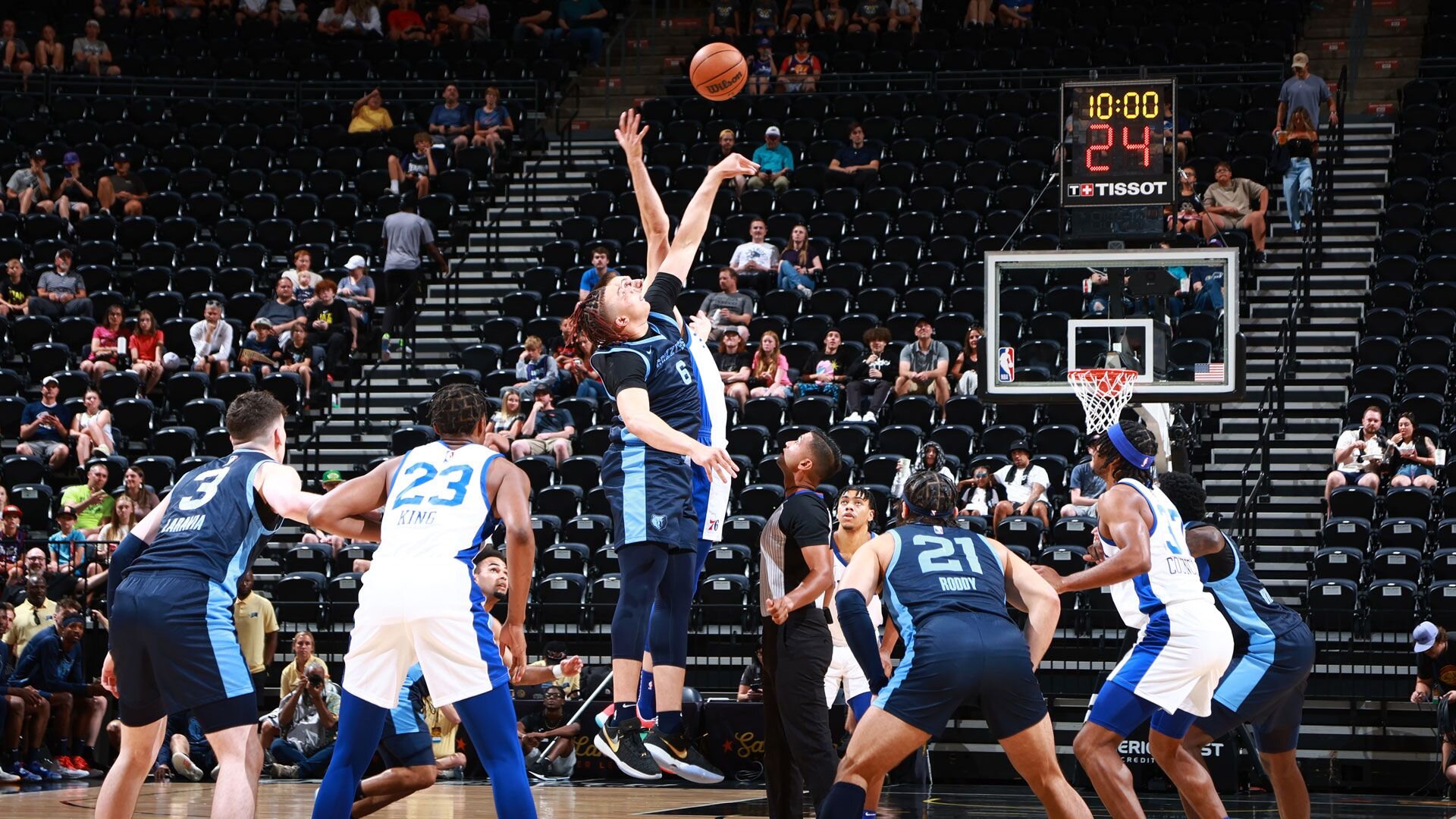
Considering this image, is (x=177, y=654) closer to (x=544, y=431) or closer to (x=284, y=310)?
(x=544, y=431)

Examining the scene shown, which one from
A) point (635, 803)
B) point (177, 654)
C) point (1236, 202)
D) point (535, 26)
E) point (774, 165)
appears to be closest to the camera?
point (177, 654)

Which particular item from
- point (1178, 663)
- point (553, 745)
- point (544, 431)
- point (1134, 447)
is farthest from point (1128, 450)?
point (544, 431)

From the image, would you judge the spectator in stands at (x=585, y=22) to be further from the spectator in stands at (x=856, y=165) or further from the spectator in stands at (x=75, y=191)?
the spectator in stands at (x=75, y=191)

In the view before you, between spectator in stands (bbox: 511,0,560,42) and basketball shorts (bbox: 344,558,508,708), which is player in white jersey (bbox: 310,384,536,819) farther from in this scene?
spectator in stands (bbox: 511,0,560,42)

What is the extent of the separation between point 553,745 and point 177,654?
727 centimetres

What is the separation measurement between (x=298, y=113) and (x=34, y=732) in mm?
11831

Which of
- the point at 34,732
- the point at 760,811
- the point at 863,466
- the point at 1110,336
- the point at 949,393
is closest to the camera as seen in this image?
the point at 760,811

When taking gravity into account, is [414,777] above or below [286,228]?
below

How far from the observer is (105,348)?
18938 millimetres

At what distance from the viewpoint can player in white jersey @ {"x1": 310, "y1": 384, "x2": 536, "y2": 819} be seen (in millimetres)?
6172

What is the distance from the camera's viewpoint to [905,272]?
18.9 m

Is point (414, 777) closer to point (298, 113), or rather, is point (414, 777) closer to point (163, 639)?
point (163, 639)

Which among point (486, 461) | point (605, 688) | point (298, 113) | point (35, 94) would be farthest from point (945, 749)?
point (35, 94)

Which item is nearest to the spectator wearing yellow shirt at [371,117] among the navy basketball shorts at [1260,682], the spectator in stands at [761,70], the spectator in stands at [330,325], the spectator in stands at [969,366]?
the spectator in stands at [330,325]
